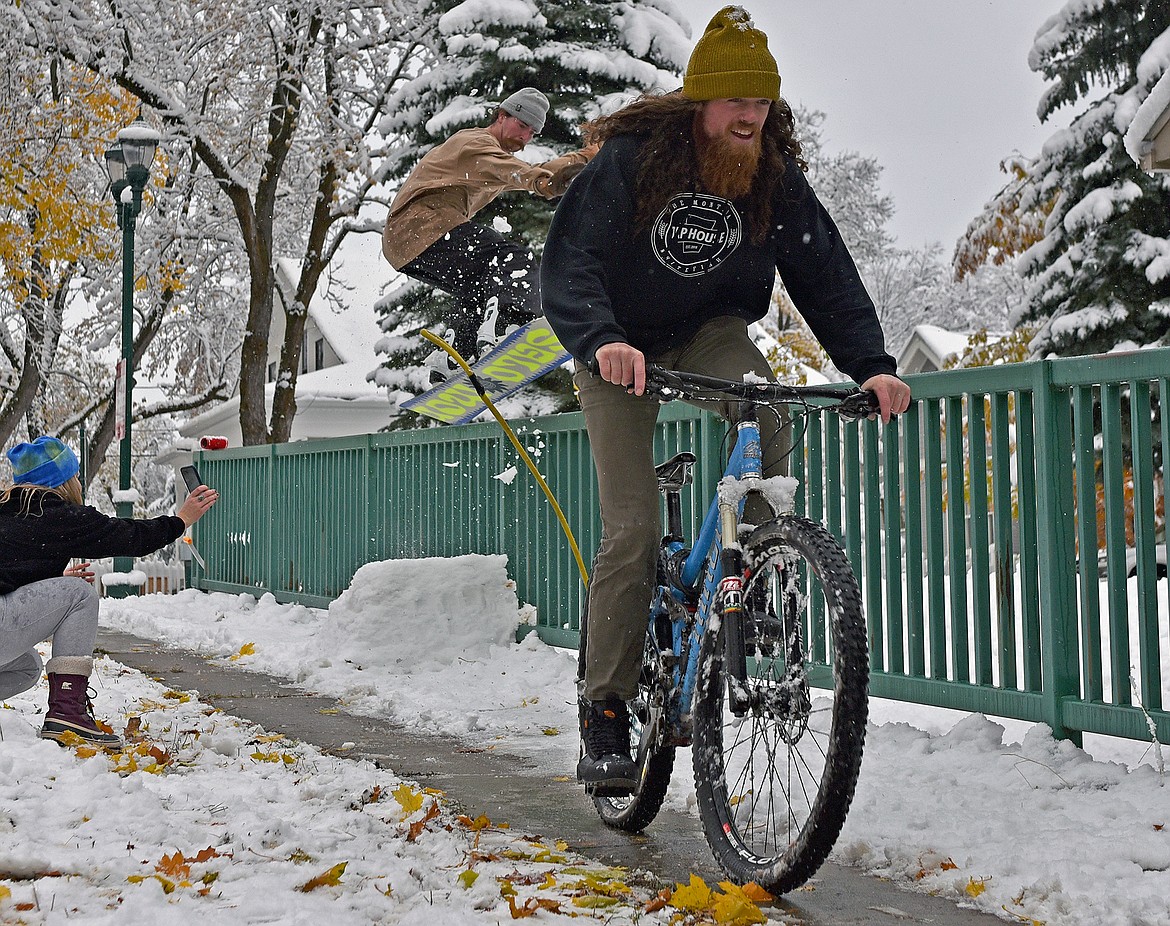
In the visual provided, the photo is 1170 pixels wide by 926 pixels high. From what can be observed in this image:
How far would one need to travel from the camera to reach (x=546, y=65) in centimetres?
1545

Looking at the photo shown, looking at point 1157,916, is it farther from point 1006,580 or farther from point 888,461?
point 888,461

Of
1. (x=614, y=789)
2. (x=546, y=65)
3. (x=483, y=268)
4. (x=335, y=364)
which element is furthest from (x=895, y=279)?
(x=614, y=789)

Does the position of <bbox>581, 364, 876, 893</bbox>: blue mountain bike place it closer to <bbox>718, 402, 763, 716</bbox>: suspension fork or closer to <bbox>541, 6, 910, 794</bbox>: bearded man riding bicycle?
<bbox>718, 402, 763, 716</bbox>: suspension fork

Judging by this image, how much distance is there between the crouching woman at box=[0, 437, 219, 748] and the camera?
471 centimetres

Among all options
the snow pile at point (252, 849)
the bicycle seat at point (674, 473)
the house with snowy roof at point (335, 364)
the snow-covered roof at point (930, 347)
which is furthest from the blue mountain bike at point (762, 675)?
the snow-covered roof at point (930, 347)

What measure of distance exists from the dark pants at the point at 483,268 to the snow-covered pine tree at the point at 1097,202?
955cm

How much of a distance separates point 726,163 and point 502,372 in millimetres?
4667

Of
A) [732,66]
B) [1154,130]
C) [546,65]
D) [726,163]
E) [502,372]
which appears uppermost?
[546,65]

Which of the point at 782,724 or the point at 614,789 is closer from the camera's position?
the point at 782,724

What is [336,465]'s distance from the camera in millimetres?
11359

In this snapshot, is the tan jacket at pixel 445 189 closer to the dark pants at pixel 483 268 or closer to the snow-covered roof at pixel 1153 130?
the dark pants at pixel 483 268

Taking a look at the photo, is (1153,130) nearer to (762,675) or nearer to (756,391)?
(756,391)

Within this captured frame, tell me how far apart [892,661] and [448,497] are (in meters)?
4.70

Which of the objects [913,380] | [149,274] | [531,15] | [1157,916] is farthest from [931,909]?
[149,274]
